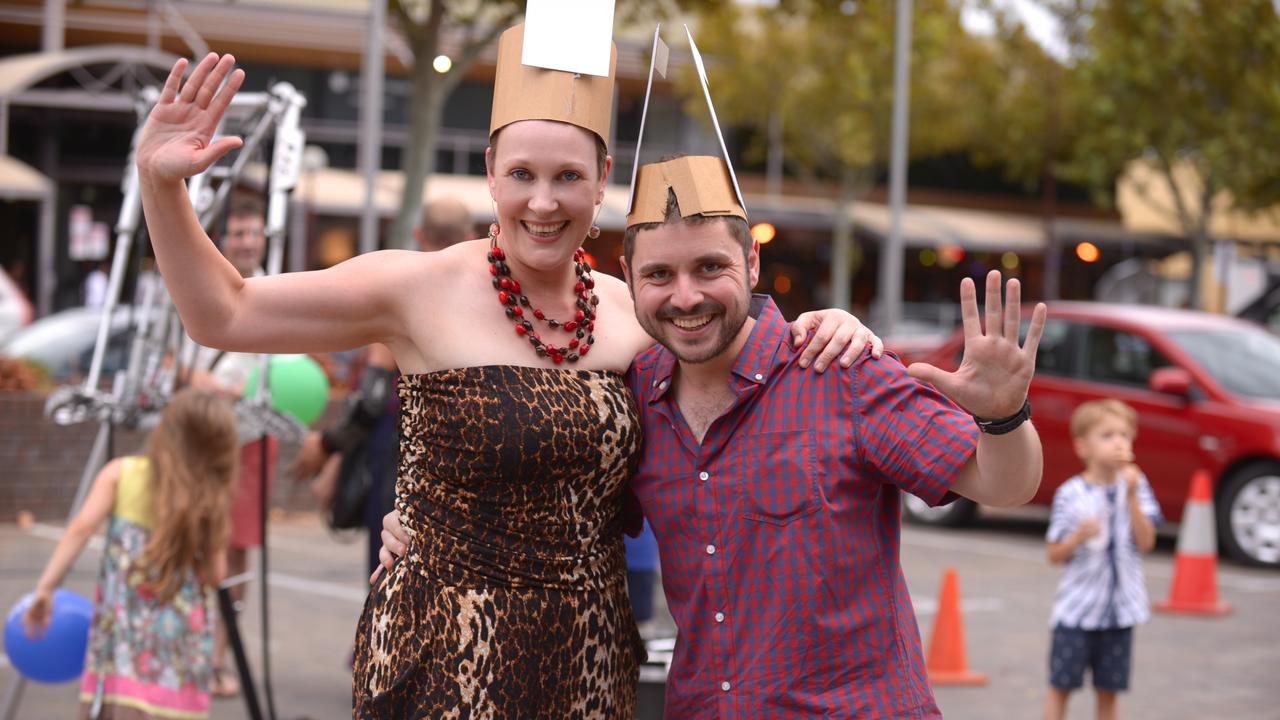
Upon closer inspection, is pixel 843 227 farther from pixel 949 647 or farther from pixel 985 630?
pixel 949 647

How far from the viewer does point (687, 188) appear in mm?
2703

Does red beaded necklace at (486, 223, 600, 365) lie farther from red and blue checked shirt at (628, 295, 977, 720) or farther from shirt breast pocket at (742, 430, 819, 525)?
shirt breast pocket at (742, 430, 819, 525)

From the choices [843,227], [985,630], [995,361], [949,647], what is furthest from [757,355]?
[843,227]

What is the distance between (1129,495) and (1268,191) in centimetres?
2185

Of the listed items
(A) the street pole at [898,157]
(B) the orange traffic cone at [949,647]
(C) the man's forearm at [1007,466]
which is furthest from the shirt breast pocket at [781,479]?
(A) the street pole at [898,157]

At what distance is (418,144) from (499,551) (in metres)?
9.69

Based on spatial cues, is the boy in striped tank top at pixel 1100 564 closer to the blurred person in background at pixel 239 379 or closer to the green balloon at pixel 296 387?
the blurred person in background at pixel 239 379

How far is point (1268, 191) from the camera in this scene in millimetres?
25969

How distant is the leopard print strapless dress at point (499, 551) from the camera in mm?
2750

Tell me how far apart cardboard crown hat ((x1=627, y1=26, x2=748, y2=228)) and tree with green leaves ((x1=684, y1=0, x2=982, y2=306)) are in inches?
991

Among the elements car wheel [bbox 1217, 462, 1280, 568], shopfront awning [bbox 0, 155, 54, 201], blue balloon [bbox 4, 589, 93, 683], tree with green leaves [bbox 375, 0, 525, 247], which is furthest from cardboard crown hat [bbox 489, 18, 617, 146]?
shopfront awning [bbox 0, 155, 54, 201]

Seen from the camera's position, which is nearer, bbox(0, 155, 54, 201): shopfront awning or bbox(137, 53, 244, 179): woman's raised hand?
bbox(137, 53, 244, 179): woman's raised hand

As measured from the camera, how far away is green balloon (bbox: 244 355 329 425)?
6.76m

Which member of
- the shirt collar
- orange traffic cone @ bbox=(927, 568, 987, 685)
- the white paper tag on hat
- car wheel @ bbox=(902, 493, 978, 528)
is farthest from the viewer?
car wheel @ bbox=(902, 493, 978, 528)
